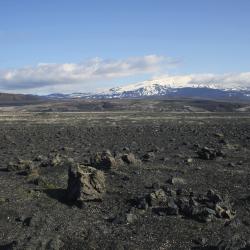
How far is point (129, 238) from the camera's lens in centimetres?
1580

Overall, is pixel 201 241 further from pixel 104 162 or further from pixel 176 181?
pixel 104 162

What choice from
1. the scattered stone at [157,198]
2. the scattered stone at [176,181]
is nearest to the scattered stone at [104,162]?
the scattered stone at [176,181]

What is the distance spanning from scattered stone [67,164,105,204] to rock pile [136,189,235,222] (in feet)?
5.70

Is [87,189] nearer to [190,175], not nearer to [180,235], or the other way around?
[180,235]

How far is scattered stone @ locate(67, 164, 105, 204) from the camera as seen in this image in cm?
1959

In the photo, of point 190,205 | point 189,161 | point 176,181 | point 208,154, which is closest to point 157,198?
point 190,205

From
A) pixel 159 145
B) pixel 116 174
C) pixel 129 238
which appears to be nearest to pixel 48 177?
pixel 116 174

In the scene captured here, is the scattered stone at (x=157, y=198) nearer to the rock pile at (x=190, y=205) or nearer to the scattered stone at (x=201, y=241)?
the rock pile at (x=190, y=205)

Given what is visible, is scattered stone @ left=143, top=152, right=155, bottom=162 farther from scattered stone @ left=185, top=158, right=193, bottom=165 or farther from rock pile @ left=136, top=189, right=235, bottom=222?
rock pile @ left=136, top=189, right=235, bottom=222

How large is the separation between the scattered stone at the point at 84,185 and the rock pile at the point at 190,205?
174 centimetres

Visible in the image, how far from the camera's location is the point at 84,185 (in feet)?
64.7

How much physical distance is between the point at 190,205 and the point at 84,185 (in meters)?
4.09

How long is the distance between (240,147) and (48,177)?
58.5 ft

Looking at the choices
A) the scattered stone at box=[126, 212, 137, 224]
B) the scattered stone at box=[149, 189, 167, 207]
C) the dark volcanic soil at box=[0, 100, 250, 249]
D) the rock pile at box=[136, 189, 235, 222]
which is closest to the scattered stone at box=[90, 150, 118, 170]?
the dark volcanic soil at box=[0, 100, 250, 249]
